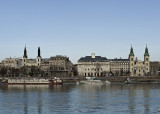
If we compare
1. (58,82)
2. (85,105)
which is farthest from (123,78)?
(85,105)

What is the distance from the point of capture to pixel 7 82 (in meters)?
141

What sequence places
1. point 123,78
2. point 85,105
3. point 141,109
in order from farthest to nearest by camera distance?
point 123,78, point 85,105, point 141,109

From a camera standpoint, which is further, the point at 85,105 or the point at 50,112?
the point at 85,105

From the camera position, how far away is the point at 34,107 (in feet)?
173

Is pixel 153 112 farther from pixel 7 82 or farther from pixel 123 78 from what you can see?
pixel 123 78

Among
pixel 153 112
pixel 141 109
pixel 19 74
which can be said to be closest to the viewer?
pixel 153 112

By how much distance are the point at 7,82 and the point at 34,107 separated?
90.3 meters

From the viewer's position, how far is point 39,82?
13938 centimetres

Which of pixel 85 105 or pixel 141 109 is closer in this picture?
pixel 141 109

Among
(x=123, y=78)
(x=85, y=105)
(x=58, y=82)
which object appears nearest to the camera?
(x=85, y=105)

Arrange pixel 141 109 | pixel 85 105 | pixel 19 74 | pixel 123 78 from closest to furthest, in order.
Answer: pixel 141 109
pixel 85 105
pixel 123 78
pixel 19 74

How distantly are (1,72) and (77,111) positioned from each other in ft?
479

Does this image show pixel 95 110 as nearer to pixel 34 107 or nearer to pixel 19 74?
pixel 34 107

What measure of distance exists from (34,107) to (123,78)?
421ft
